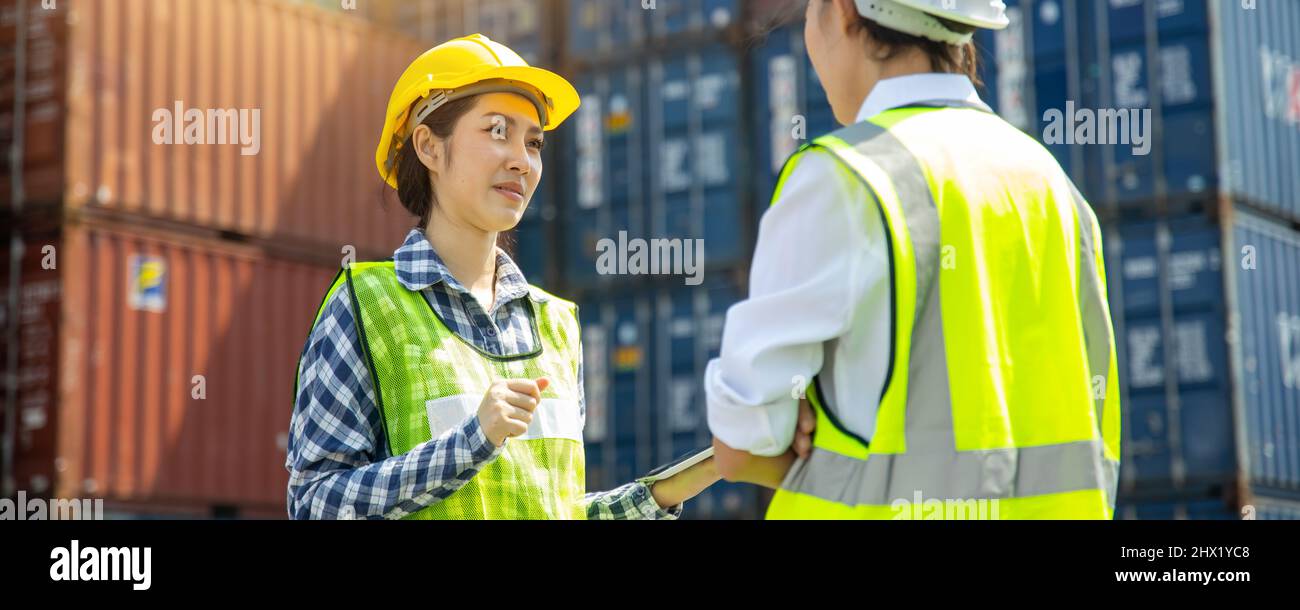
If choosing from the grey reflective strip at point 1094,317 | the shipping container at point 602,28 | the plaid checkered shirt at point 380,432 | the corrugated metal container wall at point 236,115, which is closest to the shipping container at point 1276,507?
the corrugated metal container wall at point 236,115

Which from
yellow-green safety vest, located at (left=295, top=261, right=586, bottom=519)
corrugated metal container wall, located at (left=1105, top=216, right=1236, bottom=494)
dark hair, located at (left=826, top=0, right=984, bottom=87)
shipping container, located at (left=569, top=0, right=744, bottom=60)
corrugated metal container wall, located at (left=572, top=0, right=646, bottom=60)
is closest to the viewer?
dark hair, located at (left=826, top=0, right=984, bottom=87)

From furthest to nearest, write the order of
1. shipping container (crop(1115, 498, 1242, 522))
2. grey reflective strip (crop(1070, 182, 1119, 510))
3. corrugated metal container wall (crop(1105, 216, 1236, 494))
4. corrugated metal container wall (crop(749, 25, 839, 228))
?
1. corrugated metal container wall (crop(749, 25, 839, 228))
2. corrugated metal container wall (crop(1105, 216, 1236, 494))
3. shipping container (crop(1115, 498, 1242, 522))
4. grey reflective strip (crop(1070, 182, 1119, 510))

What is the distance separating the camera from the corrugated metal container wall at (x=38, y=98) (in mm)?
15797

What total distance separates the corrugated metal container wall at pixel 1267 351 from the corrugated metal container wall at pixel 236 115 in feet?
26.6

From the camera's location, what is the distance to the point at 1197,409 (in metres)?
15.5

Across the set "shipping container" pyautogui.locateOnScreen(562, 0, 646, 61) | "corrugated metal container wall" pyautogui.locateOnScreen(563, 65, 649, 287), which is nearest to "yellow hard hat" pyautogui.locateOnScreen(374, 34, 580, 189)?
"corrugated metal container wall" pyautogui.locateOnScreen(563, 65, 649, 287)

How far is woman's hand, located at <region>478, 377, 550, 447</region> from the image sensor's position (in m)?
2.67

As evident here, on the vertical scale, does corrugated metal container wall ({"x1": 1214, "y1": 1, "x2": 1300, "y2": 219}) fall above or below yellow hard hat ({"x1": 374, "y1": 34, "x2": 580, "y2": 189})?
above

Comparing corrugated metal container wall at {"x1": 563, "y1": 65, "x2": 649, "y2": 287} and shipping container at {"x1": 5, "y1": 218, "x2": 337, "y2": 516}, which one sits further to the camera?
corrugated metal container wall at {"x1": 563, "y1": 65, "x2": 649, "y2": 287}

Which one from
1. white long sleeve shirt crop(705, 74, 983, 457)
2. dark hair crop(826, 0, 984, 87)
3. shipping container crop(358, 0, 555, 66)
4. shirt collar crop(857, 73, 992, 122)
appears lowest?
white long sleeve shirt crop(705, 74, 983, 457)

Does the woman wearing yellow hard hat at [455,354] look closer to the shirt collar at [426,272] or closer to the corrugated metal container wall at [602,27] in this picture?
the shirt collar at [426,272]

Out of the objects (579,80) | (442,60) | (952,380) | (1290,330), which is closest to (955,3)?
(952,380)

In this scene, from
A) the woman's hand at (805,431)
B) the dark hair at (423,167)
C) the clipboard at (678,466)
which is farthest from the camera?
the dark hair at (423,167)

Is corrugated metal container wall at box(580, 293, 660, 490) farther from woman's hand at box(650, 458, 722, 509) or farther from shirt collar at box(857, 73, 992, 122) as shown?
shirt collar at box(857, 73, 992, 122)
